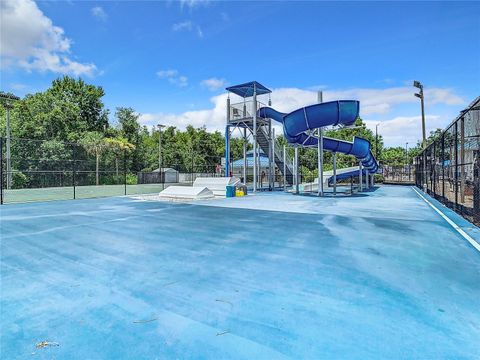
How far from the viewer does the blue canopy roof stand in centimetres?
2154

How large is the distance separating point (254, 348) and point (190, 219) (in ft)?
24.0

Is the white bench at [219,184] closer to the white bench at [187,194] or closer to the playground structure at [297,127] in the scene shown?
the white bench at [187,194]

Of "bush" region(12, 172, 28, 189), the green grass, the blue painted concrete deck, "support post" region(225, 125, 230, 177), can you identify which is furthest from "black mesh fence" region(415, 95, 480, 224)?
"bush" region(12, 172, 28, 189)

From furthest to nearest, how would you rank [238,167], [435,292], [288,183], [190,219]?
[238,167] < [288,183] < [190,219] < [435,292]

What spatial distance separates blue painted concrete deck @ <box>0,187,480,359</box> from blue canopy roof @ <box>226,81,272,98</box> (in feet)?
54.6

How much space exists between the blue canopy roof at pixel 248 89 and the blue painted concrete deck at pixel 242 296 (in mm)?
16629

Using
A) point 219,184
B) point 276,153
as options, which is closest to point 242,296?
point 219,184

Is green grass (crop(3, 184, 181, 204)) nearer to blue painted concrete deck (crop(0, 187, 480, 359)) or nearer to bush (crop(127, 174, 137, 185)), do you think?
bush (crop(127, 174, 137, 185))

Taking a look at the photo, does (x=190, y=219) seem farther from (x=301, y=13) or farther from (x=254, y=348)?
(x=301, y=13)

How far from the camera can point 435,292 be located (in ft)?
11.4

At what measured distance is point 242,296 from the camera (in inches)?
137

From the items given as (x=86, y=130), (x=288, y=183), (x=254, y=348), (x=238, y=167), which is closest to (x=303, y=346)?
(x=254, y=348)

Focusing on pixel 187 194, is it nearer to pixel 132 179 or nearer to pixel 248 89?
pixel 248 89

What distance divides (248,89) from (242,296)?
20878 millimetres
